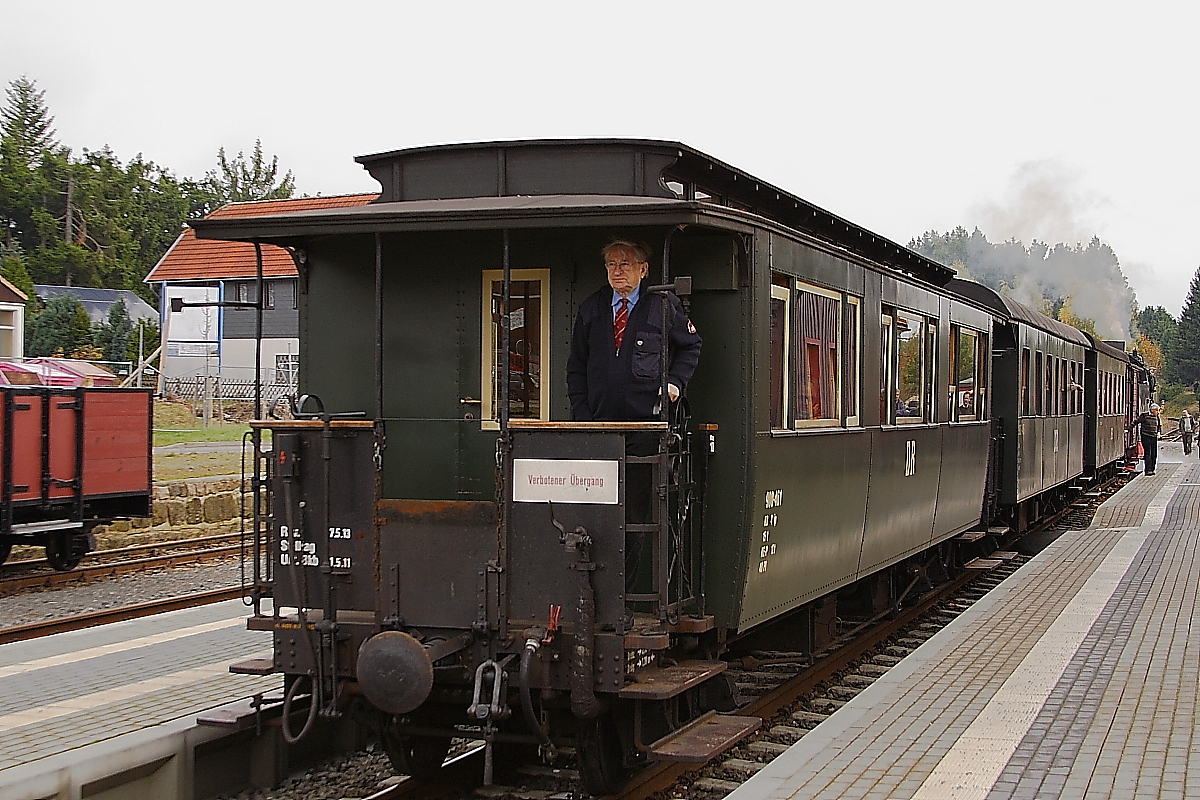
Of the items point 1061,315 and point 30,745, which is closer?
point 30,745

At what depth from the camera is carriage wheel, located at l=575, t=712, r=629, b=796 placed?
6.37m

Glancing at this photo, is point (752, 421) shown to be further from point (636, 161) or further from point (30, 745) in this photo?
point (30, 745)

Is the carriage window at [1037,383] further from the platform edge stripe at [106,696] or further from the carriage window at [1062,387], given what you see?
the platform edge stripe at [106,696]

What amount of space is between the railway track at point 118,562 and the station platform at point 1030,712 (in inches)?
376

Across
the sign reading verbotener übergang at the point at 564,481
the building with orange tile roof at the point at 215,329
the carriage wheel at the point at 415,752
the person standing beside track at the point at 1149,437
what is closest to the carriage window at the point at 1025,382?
the carriage wheel at the point at 415,752

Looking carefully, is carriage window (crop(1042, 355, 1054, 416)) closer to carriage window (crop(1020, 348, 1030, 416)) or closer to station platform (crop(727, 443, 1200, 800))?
carriage window (crop(1020, 348, 1030, 416))

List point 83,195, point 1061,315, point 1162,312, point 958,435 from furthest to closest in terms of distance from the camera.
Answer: point 1162,312, point 1061,315, point 83,195, point 958,435

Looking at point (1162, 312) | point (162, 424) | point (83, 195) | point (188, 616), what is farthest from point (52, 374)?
point (1162, 312)

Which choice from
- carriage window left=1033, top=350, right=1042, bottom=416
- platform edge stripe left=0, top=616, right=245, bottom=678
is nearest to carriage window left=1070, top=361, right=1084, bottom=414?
carriage window left=1033, top=350, right=1042, bottom=416

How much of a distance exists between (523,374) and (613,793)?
218 cm

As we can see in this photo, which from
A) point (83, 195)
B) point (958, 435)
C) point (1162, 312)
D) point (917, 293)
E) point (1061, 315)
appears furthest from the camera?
point (1162, 312)

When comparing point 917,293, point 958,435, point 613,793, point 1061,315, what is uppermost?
point 1061,315

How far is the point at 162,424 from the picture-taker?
33.7m

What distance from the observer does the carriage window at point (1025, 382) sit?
53.7 feet
